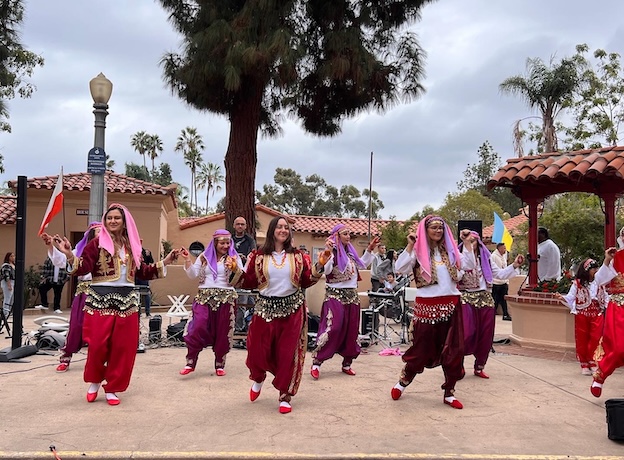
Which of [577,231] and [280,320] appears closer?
[280,320]

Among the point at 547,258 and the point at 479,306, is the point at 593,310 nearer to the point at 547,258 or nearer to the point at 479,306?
the point at 479,306

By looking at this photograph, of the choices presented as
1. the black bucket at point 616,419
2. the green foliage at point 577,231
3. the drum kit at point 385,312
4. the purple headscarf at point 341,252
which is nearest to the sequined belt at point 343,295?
the purple headscarf at point 341,252

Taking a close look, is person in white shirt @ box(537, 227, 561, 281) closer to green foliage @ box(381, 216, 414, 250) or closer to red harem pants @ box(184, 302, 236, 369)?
red harem pants @ box(184, 302, 236, 369)

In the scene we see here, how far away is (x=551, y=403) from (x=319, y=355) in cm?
258

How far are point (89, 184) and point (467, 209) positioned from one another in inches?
686

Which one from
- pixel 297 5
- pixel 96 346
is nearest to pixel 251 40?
pixel 297 5

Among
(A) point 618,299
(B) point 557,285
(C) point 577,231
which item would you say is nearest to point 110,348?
(A) point 618,299

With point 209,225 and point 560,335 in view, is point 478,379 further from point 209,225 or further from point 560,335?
point 209,225

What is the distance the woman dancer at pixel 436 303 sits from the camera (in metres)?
5.64

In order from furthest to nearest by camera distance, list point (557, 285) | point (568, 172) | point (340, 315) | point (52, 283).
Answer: point (52, 283), point (557, 285), point (568, 172), point (340, 315)

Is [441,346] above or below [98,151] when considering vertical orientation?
below

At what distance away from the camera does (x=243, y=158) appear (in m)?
11.2

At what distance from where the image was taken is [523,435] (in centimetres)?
482

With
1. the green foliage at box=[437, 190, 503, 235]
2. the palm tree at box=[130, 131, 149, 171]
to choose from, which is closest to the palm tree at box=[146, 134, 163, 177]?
the palm tree at box=[130, 131, 149, 171]
